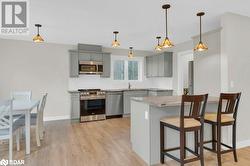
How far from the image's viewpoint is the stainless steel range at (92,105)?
531 centimetres

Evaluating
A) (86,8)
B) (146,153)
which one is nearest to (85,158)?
(146,153)

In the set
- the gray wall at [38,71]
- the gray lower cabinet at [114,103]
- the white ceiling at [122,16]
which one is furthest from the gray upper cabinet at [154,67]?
the gray wall at [38,71]

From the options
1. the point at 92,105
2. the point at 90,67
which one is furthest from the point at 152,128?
the point at 90,67

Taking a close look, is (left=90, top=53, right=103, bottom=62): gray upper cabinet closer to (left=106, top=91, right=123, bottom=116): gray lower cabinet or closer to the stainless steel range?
the stainless steel range

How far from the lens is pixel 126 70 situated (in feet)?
22.1

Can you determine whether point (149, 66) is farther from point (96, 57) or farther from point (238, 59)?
point (238, 59)

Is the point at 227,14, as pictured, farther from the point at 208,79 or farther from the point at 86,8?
the point at 86,8

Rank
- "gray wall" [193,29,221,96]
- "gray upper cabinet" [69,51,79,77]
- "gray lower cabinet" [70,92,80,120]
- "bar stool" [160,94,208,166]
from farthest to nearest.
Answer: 1. "gray upper cabinet" [69,51,79,77]
2. "gray lower cabinet" [70,92,80,120]
3. "gray wall" [193,29,221,96]
4. "bar stool" [160,94,208,166]

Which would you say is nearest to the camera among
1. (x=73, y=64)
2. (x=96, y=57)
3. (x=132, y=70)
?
(x=73, y=64)

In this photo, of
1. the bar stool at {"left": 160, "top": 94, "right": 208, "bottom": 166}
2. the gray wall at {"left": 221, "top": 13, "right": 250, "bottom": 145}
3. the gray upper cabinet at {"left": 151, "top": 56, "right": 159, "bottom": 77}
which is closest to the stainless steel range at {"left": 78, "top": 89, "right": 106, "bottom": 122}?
the gray upper cabinet at {"left": 151, "top": 56, "right": 159, "bottom": 77}

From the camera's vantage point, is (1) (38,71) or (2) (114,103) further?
(2) (114,103)

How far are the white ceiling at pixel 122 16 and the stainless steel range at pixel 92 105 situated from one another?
1826mm

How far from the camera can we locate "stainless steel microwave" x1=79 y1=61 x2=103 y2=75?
5.53 meters

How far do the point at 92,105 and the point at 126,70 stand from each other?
7.02 feet
